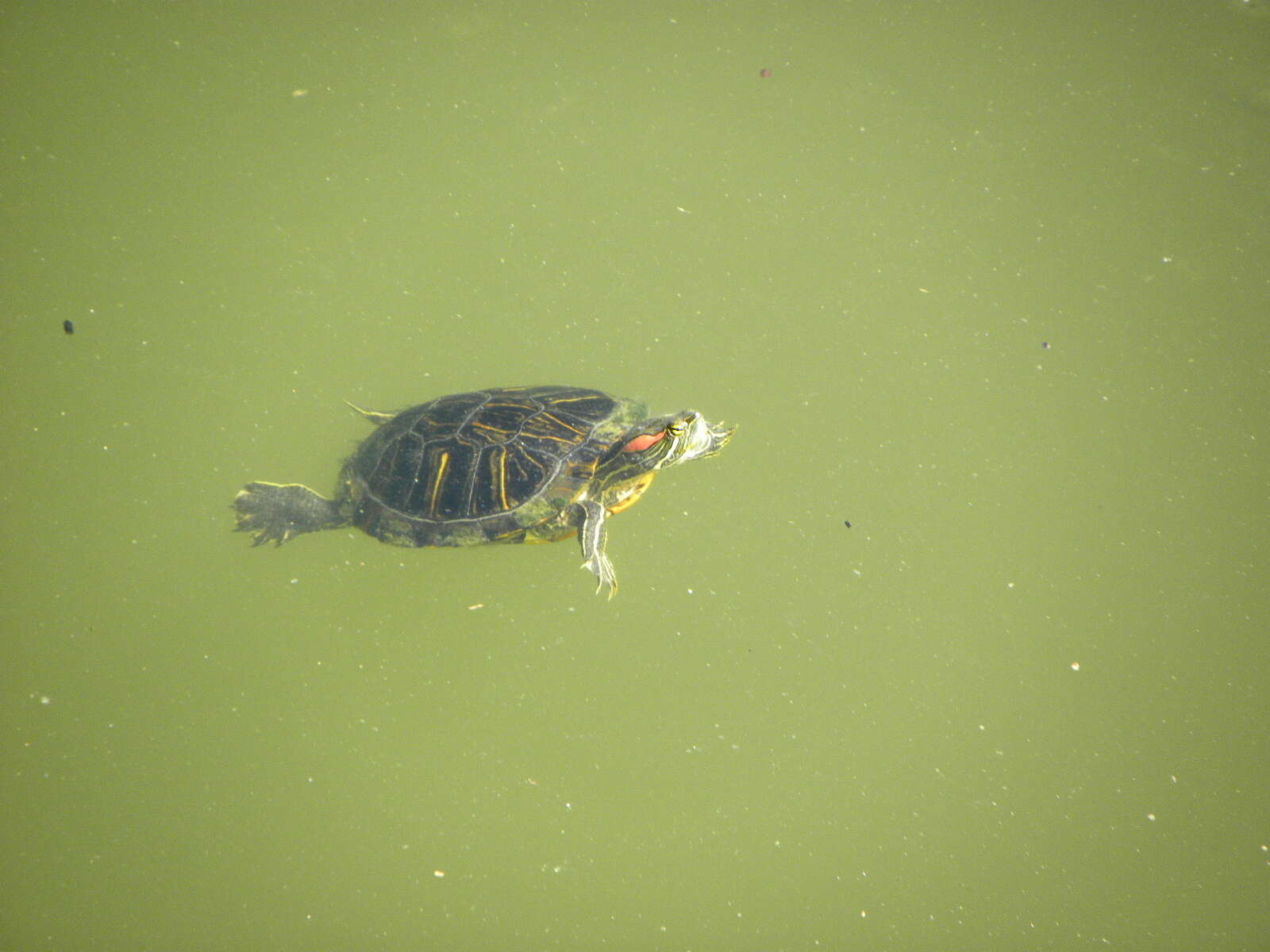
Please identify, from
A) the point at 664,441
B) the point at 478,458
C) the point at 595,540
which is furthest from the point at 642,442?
the point at 478,458

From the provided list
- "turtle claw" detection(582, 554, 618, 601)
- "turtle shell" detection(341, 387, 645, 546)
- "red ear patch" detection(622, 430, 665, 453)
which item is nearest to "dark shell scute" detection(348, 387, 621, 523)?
"turtle shell" detection(341, 387, 645, 546)

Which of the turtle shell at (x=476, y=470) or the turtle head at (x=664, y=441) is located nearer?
the turtle head at (x=664, y=441)

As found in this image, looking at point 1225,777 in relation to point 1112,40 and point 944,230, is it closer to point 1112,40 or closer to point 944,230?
point 944,230

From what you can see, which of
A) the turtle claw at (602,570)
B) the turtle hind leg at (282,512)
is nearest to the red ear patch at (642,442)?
the turtle claw at (602,570)

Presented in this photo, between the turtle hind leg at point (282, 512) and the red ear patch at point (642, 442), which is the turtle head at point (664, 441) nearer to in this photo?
the red ear patch at point (642, 442)

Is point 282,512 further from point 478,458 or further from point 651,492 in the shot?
point 651,492

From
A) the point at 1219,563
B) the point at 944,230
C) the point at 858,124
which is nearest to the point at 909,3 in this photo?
the point at 858,124
